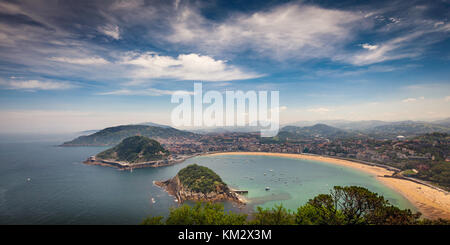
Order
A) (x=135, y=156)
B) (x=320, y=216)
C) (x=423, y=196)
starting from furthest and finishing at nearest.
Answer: (x=135, y=156) < (x=423, y=196) < (x=320, y=216)

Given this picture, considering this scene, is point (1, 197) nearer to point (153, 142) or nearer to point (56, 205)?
point (56, 205)

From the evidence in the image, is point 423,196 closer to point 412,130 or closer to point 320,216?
point 320,216

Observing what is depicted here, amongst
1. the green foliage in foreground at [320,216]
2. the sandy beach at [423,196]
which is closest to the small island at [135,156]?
the green foliage in foreground at [320,216]

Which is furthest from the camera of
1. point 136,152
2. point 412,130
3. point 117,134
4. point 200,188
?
point 412,130

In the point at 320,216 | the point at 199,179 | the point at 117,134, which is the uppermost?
the point at 320,216

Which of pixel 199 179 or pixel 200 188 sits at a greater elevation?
pixel 199 179

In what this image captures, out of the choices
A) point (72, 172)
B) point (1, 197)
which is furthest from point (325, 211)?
point (72, 172)

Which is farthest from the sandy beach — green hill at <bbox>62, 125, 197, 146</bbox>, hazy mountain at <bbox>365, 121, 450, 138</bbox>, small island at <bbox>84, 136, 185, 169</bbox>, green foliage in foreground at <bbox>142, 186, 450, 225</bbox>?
green hill at <bbox>62, 125, 197, 146</bbox>

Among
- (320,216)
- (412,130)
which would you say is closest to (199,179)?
(320,216)
